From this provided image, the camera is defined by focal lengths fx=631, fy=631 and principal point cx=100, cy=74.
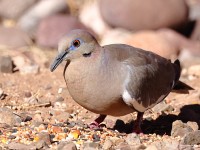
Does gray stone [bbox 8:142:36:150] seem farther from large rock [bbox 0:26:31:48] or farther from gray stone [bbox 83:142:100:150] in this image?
large rock [bbox 0:26:31:48]

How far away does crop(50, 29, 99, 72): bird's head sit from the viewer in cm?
532

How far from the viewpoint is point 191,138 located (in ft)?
17.9

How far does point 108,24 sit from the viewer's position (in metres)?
11.3

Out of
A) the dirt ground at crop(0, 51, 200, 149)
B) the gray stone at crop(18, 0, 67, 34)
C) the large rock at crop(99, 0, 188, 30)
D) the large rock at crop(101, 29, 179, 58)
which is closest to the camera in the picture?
the dirt ground at crop(0, 51, 200, 149)

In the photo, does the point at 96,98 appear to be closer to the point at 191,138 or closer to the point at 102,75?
the point at 102,75

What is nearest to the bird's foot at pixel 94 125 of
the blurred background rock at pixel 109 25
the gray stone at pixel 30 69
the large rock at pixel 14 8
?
the gray stone at pixel 30 69

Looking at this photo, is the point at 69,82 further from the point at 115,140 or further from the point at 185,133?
the point at 185,133

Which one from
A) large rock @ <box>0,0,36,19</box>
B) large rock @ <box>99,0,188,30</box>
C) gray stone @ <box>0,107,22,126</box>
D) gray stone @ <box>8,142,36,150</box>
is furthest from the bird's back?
large rock @ <box>0,0,36,19</box>

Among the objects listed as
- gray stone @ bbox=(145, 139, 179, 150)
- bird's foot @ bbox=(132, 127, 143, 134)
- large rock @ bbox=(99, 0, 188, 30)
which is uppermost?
large rock @ bbox=(99, 0, 188, 30)

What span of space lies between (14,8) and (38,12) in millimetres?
617

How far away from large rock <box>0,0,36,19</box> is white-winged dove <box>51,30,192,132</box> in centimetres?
639

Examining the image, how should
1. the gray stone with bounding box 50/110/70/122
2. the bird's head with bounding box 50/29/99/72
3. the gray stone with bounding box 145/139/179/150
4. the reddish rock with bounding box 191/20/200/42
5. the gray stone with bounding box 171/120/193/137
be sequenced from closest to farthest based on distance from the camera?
the gray stone with bounding box 145/139/179/150 < the bird's head with bounding box 50/29/99/72 < the gray stone with bounding box 171/120/193/137 < the gray stone with bounding box 50/110/70/122 < the reddish rock with bounding box 191/20/200/42

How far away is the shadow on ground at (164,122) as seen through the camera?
6.26 m

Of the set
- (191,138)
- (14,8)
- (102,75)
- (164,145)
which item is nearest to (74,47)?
(102,75)
